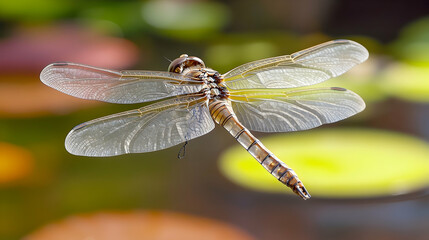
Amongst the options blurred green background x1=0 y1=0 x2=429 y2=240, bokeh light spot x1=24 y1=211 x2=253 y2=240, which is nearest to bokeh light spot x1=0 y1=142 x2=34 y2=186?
blurred green background x1=0 y1=0 x2=429 y2=240

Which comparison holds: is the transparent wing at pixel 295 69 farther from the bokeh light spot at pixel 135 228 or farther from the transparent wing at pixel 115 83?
the bokeh light spot at pixel 135 228

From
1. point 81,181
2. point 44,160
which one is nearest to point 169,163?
point 81,181

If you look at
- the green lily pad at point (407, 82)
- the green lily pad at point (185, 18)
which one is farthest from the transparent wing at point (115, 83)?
the green lily pad at point (185, 18)

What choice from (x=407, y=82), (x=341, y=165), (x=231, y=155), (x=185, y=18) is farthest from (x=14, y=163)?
(x=185, y=18)

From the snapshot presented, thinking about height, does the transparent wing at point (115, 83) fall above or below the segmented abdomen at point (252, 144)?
above

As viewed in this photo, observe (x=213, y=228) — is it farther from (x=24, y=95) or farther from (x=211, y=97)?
(x=24, y=95)

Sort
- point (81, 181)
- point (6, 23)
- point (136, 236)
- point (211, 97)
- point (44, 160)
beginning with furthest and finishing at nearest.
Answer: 1. point (6, 23)
2. point (44, 160)
3. point (81, 181)
4. point (136, 236)
5. point (211, 97)

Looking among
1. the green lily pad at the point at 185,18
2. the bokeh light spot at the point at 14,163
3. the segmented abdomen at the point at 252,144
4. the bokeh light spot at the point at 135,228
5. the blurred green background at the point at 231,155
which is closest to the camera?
the segmented abdomen at the point at 252,144
